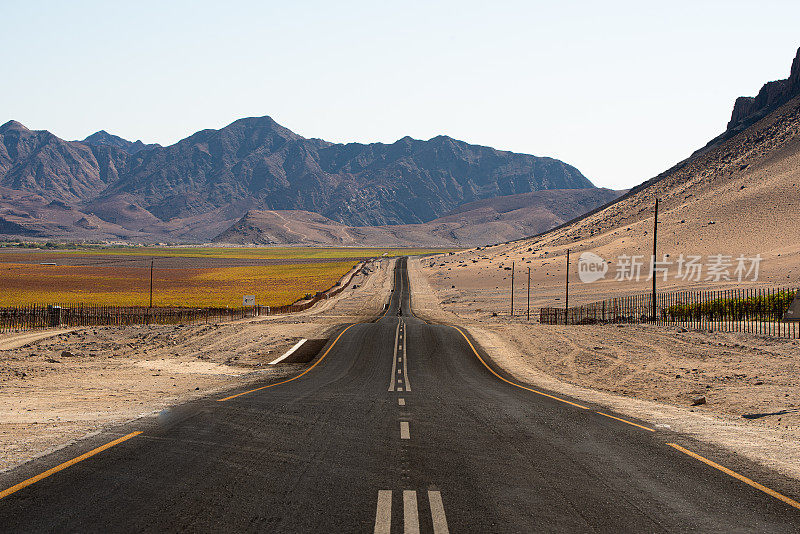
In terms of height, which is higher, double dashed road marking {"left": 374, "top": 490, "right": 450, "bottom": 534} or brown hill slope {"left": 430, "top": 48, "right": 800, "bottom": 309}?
brown hill slope {"left": 430, "top": 48, "right": 800, "bottom": 309}

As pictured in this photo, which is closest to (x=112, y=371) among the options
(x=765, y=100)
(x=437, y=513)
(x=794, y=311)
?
(x=437, y=513)

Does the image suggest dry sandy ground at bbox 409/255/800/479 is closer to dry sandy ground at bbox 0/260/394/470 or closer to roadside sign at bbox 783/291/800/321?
roadside sign at bbox 783/291/800/321

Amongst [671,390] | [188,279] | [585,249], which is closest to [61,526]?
[671,390]

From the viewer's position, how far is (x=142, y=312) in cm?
6788

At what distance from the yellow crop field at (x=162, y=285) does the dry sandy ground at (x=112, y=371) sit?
129 feet

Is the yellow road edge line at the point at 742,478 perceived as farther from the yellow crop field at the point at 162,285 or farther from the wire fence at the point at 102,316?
the yellow crop field at the point at 162,285

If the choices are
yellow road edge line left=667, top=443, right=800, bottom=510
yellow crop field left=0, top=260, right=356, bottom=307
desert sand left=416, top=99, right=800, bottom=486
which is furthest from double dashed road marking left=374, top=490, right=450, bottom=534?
yellow crop field left=0, top=260, right=356, bottom=307

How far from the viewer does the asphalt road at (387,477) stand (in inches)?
323

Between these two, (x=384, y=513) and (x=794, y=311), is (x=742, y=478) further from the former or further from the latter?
(x=794, y=311)

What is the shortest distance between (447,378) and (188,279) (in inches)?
5005

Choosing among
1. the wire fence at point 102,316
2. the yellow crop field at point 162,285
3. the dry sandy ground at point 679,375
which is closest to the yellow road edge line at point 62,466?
the dry sandy ground at point 679,375

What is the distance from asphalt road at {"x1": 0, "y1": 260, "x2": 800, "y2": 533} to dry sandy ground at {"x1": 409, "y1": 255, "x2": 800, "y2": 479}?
185 cm

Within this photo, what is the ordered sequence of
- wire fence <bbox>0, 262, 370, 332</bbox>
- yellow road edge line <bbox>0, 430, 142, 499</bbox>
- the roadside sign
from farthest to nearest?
wire fence <bbox>0, 262, 370, 332</bbox>, the roadside sign, yellow road edge line <bbox>0, 430, 142, 499</bbox>

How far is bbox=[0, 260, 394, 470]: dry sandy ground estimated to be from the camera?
547 inches
